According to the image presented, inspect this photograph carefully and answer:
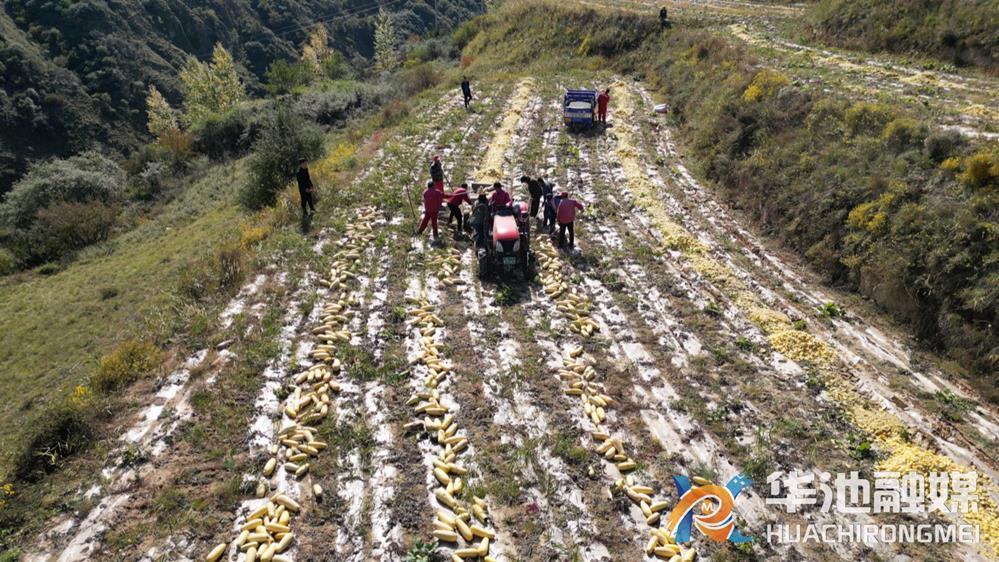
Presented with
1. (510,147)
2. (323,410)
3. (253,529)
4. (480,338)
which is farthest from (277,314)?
(510,147)

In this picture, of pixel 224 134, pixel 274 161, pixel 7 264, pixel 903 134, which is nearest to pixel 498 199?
pixel 903 134

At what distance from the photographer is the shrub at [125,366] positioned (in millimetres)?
9922

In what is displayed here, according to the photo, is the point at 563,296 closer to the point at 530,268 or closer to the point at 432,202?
the point at 530,268

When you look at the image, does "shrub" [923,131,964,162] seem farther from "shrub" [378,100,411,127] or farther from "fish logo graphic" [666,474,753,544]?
"shrub" [378,100,411,127]

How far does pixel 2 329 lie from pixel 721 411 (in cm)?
2547

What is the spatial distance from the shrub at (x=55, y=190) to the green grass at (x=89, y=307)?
756cm

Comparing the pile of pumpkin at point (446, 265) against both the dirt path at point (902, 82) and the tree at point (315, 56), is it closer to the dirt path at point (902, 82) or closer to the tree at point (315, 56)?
the dirt path at point (902, 82)

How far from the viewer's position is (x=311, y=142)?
27062 mm

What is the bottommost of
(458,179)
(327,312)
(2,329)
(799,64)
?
(2,329)

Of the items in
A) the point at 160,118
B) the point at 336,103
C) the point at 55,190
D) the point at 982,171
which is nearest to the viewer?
the point at 982,171

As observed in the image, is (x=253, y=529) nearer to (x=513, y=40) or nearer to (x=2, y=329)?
(x=2, y=329)

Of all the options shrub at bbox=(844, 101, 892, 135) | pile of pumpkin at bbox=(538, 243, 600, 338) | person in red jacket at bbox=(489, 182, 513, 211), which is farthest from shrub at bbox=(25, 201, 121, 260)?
shrub at bbox=(844, 101, 892, 135)

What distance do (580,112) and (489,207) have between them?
13740 mm

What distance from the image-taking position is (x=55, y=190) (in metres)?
35.1
